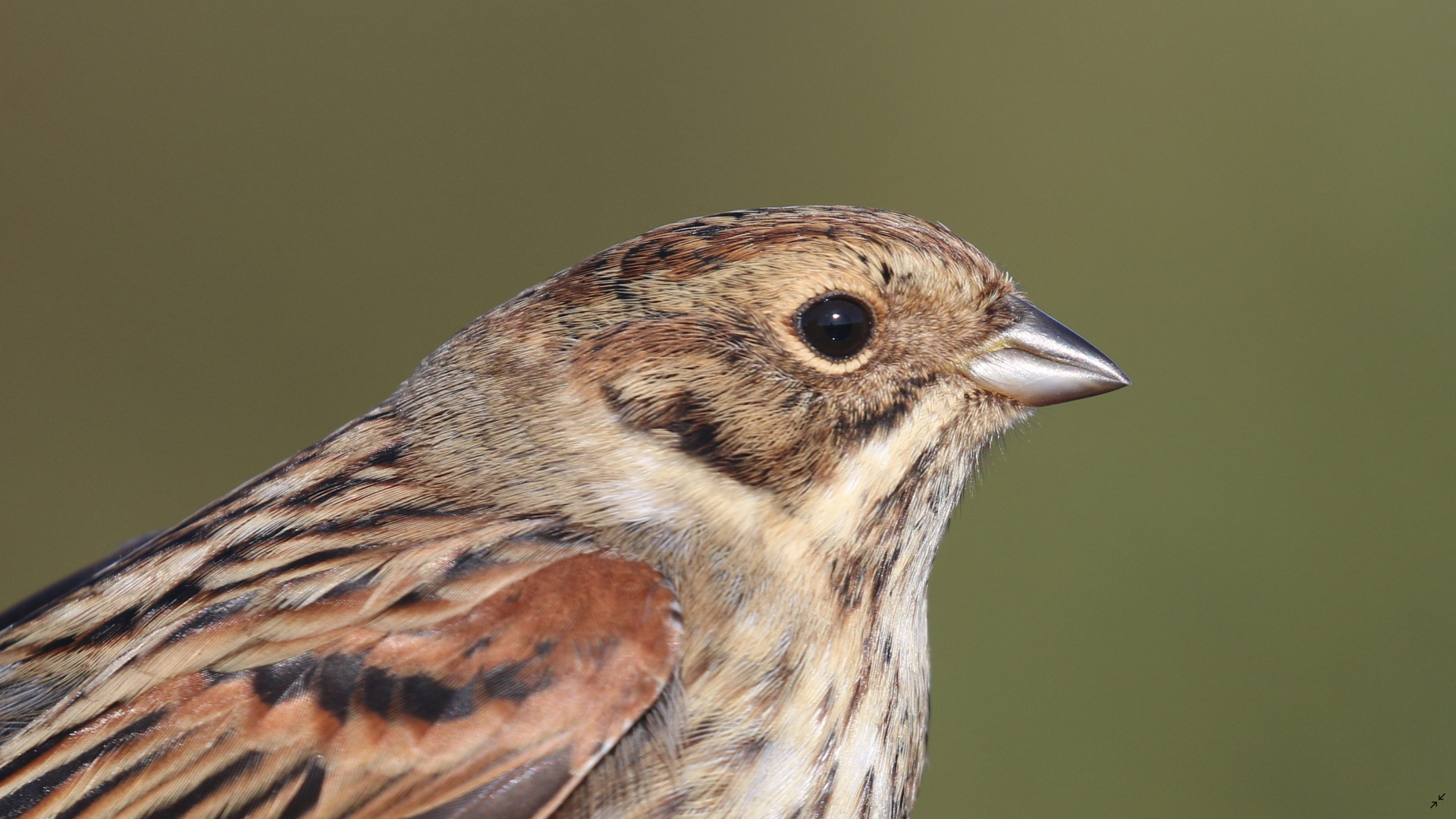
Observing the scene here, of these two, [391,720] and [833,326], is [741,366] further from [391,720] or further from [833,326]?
[391,720]

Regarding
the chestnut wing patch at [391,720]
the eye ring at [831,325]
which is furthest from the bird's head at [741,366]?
the chestnut wing patch at [391,720]

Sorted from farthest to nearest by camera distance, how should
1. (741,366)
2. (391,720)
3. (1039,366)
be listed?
(1039,366)
(741,366)
(391,720)

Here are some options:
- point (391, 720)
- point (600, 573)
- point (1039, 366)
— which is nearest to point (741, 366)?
point (600, 573)

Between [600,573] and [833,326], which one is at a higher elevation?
[833,326]

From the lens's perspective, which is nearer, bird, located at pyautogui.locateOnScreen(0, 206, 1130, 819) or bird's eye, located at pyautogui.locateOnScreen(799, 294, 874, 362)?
bird, located at pyautogui.locateOnScreen(0, 206, 1130, 819)

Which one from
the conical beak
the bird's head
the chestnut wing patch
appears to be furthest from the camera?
the conical beak

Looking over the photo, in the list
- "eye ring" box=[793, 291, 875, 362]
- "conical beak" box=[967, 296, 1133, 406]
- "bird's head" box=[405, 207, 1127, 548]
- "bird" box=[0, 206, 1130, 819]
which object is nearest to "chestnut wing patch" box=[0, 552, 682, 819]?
"bird" box=[0, 206, 1130, 819]

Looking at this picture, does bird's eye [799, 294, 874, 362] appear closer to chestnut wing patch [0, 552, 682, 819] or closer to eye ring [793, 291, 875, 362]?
eye ring [793, 291, 875, 362]
